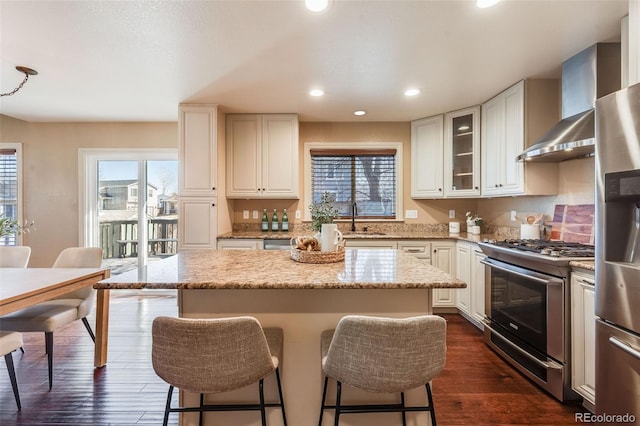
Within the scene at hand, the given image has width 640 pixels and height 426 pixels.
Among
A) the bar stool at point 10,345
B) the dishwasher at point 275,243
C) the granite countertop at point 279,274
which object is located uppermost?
the granite countertop at point 279,274

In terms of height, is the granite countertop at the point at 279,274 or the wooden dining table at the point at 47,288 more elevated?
the granite countertop at the point at 279,274

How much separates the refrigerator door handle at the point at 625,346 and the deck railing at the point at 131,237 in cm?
459

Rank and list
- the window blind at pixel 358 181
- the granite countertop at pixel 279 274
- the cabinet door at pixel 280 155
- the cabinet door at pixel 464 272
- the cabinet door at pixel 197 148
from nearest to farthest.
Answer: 1. the granite countertop at pixel 279 274
2. the cabinet door at pixel 464 272
3. the cabinet door at pixel 197 148
4. the cabinet door at pixel 280 155
5. the window blind at pixel 358 181

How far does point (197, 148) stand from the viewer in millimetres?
3338

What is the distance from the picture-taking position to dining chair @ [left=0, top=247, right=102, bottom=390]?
2082 millimetres

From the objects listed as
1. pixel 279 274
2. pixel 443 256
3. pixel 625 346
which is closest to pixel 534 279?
pixel 625 346

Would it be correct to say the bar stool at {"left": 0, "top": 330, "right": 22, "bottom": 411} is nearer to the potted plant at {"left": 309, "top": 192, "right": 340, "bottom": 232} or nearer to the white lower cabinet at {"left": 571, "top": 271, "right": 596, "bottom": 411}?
the potted plant at {"left": 309, "top": 192, "right": 340, "bottom": 232}

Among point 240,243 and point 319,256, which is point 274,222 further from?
point 319,256

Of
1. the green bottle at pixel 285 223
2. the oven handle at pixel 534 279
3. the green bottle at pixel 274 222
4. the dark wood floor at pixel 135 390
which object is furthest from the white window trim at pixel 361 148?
the dark wood floor at pixel 135 390

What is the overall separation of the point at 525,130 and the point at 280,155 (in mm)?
2569

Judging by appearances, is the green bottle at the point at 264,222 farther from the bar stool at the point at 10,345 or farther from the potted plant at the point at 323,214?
the bar stool at the point at 10,345

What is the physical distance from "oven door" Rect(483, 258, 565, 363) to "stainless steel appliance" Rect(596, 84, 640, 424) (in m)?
0.38

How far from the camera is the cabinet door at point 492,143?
9.77ft

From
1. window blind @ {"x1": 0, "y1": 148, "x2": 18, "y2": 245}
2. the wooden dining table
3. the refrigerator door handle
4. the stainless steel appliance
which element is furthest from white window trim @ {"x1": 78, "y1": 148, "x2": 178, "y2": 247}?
the refrigerator door handle
